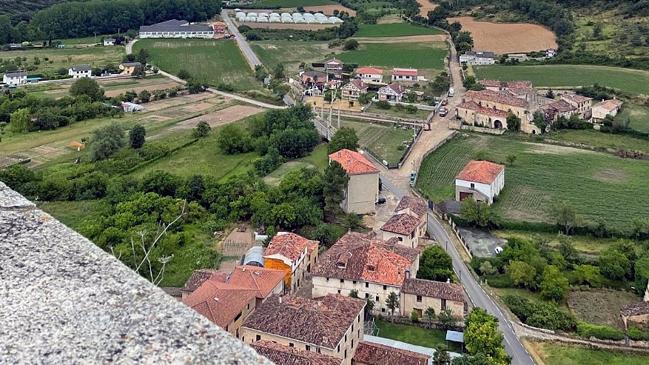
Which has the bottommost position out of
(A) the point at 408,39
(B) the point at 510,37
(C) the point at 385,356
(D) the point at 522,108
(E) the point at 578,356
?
(E) the point at 578,356

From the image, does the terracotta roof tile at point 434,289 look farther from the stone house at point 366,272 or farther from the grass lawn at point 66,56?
the grass lawn at point 66,56

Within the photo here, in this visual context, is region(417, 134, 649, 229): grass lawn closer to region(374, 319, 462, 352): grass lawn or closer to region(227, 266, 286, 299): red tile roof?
region(374, 319, 462, 352): grass lawn

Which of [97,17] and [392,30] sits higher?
[97,17]

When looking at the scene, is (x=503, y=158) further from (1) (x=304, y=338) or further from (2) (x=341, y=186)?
(1) (x=304, y=338)

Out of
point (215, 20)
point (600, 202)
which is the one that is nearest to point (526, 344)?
point (600, 202)

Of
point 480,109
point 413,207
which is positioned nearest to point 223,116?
point 480,109

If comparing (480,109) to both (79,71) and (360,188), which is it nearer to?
(360,188)

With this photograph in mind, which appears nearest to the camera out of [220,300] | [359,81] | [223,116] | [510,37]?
[220,300]

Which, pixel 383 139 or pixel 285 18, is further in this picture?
pixel 285 18

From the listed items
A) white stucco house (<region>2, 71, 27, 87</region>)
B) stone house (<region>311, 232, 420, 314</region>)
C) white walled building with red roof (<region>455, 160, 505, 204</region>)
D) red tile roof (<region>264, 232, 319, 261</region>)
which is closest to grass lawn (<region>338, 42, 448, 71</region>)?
white stucco house (<region>2, 71, 27, 87</region>)
